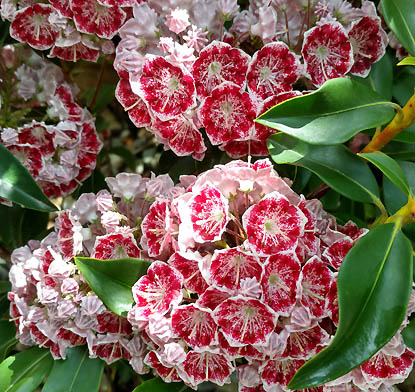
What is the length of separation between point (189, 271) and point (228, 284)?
0.10 m

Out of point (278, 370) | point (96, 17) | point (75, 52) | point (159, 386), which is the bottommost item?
point (159, 386)

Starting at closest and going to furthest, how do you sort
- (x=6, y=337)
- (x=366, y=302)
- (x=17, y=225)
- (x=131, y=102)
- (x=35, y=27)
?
(x=366, y=302) < (x=131, y=102) < (x=35, y=27) < (x=6, y=337) < (x=17, y=225)

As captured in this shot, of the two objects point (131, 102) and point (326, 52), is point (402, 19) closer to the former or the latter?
point (326, 52)

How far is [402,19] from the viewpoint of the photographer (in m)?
1.28

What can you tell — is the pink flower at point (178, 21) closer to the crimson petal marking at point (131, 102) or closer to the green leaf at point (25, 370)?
the crimson petal marking at point (131, 102)

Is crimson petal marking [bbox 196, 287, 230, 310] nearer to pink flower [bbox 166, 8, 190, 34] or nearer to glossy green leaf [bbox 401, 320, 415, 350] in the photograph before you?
glossy green leaf [bbox 401, 320, 415, 350]

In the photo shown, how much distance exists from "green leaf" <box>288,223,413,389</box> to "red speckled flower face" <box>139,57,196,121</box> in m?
0.49

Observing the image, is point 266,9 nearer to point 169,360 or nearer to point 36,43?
point 36,43

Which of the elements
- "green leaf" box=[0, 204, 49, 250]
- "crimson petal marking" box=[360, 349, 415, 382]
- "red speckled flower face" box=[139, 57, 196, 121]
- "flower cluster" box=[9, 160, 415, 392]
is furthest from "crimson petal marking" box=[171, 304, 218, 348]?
"green leaf" box=[0, 204, 49, 250]

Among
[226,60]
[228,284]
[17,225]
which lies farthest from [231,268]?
[17,225]

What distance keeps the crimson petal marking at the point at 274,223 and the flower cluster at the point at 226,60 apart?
0.21m

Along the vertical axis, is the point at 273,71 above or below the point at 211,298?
above

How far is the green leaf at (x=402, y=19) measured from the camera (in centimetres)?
125

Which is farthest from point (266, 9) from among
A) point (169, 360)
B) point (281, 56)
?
point (169, 360)
